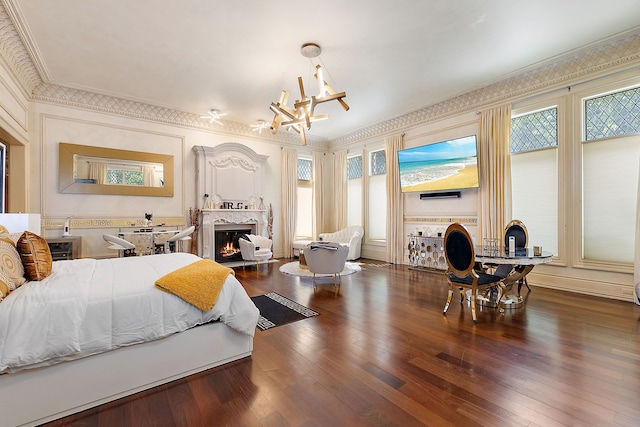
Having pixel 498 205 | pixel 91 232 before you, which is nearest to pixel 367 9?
pixel 498 205

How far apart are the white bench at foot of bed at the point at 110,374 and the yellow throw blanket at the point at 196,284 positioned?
0.76 ft

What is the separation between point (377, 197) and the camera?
7.36 meters

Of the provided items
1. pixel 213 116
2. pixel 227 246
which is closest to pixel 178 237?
pixel 227 246

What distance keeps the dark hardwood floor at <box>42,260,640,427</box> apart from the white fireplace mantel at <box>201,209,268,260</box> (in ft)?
12.4

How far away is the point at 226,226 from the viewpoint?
6.73 metres

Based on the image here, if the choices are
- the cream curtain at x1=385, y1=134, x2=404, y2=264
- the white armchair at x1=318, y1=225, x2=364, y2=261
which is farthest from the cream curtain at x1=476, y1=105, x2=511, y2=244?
the white armchair at x1=318, y1=225, x2=364, y2=261

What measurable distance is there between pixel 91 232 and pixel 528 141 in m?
7.82

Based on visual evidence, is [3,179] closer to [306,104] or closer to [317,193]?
[306,104]

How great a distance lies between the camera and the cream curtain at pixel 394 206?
660 centimetres

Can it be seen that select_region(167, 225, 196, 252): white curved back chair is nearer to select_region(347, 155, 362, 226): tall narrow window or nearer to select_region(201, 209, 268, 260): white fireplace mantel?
select_region(201, 209, 268, 260): white fireplace mantel

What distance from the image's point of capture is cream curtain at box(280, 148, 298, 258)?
7633 millimetres

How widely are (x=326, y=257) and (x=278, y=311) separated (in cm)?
137

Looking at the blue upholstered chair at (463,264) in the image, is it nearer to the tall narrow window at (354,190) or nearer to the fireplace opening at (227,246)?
the tall narrow window at (354,190)

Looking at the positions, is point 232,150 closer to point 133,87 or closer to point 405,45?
point 133,87
